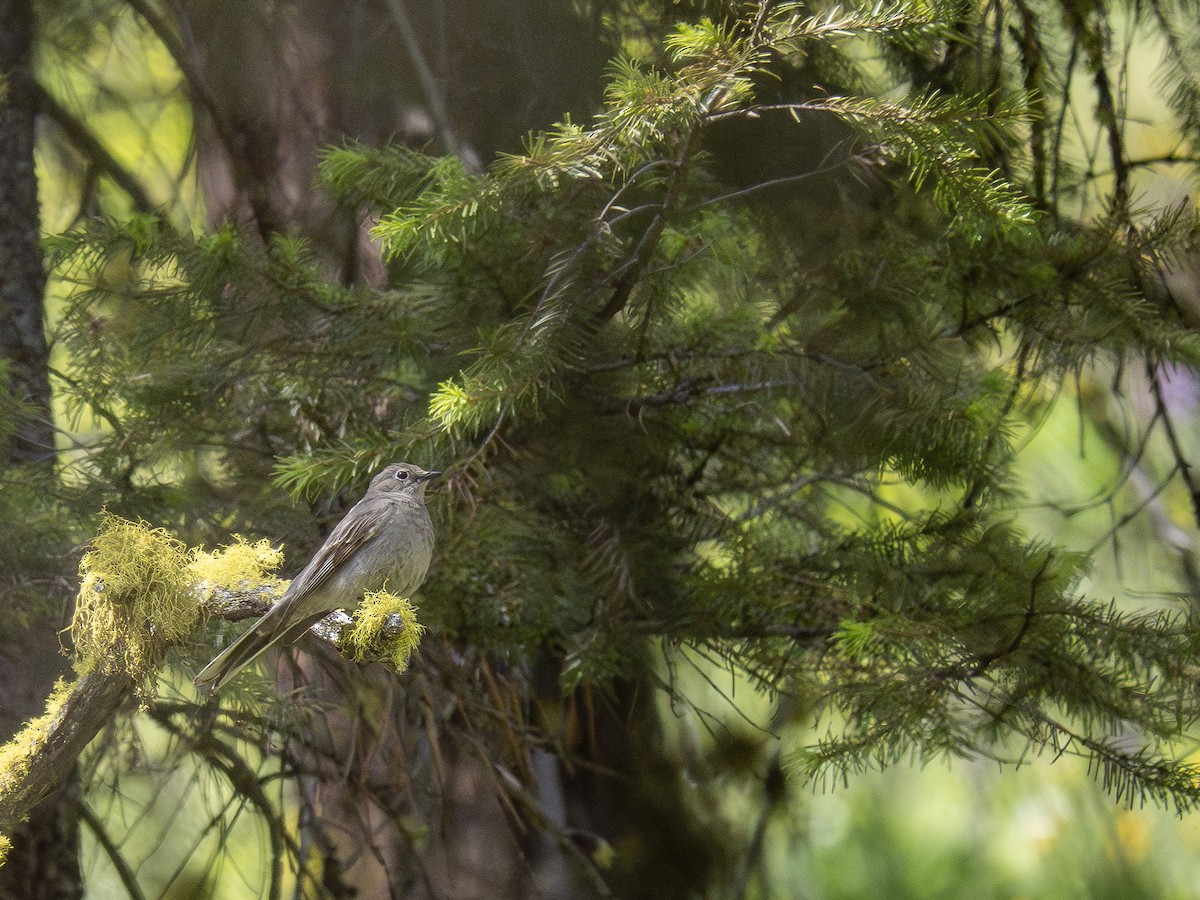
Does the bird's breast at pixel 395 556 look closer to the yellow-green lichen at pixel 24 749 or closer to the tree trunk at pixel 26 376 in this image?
the yellow-green lichen at pixel 24 749

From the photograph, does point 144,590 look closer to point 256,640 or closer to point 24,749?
point 256,640

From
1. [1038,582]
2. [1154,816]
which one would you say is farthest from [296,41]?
[1154,816]

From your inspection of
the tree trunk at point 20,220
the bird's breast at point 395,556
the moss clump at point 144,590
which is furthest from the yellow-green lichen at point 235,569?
the tree trunk at point 20,220

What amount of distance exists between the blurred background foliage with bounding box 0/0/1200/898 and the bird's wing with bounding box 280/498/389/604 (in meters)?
0.13

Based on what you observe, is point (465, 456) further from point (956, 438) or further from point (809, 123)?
point (809, 123)

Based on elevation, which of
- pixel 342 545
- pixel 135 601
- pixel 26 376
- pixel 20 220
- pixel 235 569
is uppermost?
pixel 20 220

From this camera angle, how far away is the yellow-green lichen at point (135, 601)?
60.7 inches

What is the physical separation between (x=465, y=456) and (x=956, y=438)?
896 millimetres

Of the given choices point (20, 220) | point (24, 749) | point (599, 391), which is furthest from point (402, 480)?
point (20, 220)

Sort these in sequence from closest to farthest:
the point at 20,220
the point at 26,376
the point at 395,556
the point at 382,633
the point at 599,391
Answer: the point at 382,633
the point at 395,556
the point at 599,391
the point at 26,376
the point at 20,220

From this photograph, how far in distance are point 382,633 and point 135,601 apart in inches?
14.7

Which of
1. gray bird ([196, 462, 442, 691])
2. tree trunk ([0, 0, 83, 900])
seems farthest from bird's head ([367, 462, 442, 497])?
tree trunk ([0, 0, 83, 900])

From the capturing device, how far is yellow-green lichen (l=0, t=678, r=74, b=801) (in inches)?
66.4

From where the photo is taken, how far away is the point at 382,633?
145 cm
